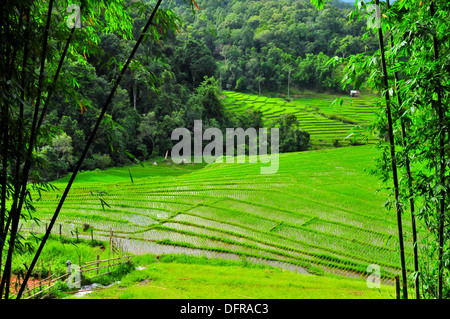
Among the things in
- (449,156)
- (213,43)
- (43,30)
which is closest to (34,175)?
(43,30)

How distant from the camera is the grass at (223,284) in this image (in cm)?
534

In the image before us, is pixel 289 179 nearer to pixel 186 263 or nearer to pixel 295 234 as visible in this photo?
pixel 295 234

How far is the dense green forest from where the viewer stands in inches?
726

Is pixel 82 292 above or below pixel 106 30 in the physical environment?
below

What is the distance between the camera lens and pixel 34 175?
1915 millimetres

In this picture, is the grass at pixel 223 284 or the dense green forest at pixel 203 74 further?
the dense green forest at pixel 203 74

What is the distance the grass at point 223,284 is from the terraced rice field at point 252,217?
0.84m

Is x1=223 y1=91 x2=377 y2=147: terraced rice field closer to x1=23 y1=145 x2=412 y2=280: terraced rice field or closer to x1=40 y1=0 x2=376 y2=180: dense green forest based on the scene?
x1=40 y1=0 x2=376 y2=180: dense green forest

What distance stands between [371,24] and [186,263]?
646 centimetres

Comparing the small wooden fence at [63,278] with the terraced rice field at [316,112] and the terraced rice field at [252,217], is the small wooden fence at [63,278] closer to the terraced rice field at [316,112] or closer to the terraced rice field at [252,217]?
the terraced rice field at [252,217]

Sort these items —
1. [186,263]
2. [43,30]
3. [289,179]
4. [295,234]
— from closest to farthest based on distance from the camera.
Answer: [43,30] → [186,263] → [295,234] → [289,179]

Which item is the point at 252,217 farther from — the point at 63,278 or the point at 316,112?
the point at 316,112

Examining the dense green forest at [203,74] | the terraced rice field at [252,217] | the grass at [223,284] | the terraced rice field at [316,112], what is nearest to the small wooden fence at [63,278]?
the grass at [223,284]

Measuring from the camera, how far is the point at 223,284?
5.92 metres
